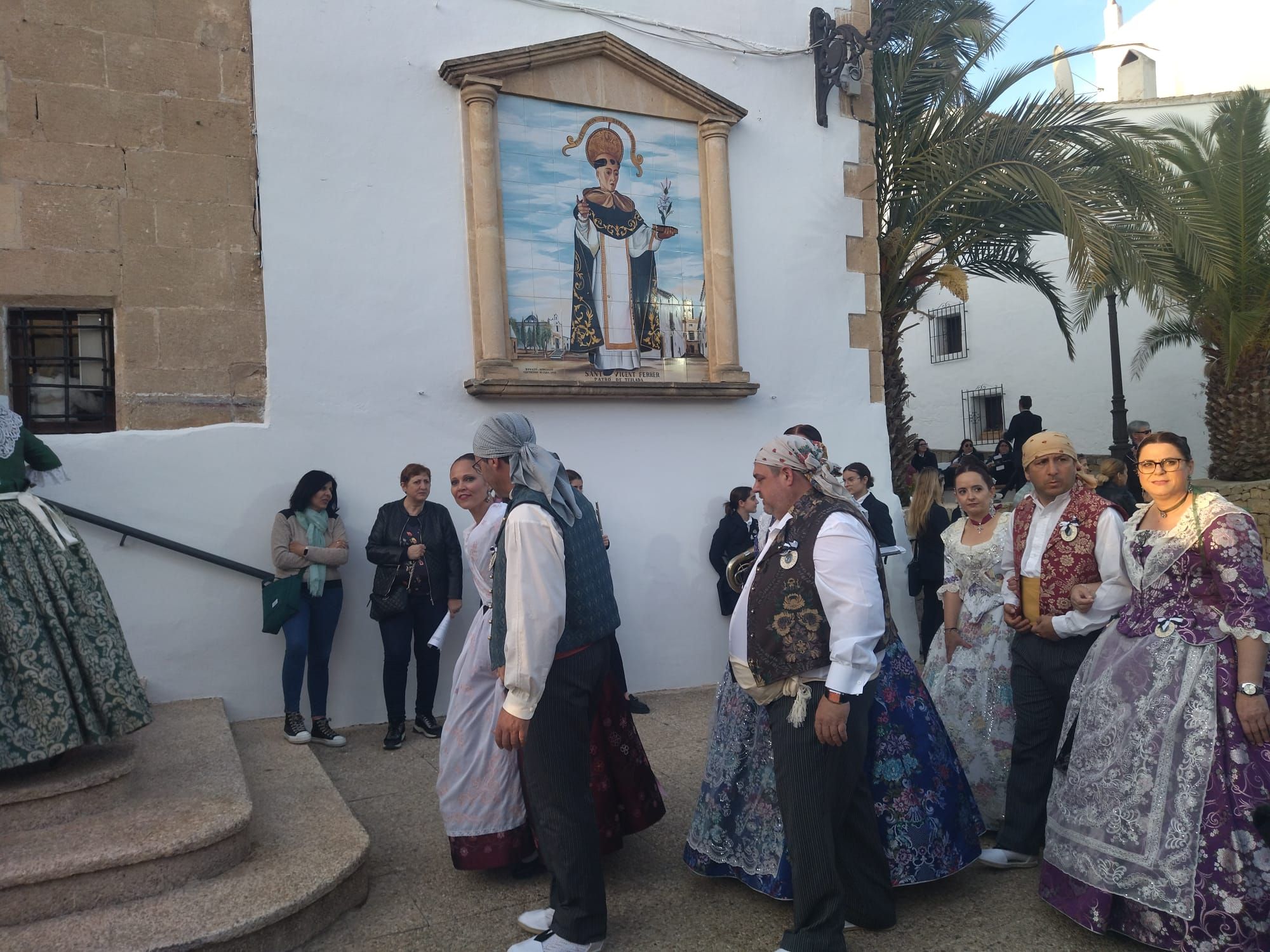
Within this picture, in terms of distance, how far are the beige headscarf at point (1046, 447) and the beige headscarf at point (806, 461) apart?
1.16 m

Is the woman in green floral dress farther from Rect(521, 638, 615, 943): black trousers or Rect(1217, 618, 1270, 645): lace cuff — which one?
Rect(1217, 618, 1270, 645): lace cuff

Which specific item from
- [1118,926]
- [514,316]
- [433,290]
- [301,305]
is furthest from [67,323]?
[1118,926]

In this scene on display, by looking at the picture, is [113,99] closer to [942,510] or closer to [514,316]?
[514,316]

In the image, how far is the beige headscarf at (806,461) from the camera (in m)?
3.53

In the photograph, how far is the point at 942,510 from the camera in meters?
8.24

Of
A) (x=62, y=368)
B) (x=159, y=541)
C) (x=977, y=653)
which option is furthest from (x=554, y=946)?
(x=62, y=368)

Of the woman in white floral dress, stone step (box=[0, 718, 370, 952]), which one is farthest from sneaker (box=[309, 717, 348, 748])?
the woman in white floral dress

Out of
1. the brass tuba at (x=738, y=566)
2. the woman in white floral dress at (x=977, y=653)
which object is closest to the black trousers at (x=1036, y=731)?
the woman in white floral dress at (x=977, y=653)

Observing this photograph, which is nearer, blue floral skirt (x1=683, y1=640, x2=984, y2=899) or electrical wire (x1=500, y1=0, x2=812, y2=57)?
blue floral skirt (x1=683, y1=640, x2=984, y2=899)

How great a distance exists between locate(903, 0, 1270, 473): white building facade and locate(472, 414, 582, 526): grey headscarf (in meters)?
16.0

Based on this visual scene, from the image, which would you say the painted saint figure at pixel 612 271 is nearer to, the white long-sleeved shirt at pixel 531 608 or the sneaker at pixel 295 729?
the sneaker at pixel 295 729

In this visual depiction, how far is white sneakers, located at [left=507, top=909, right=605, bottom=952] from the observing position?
137 inches

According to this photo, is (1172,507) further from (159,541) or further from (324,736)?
(159,541)

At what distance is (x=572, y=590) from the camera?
3.58 metres
